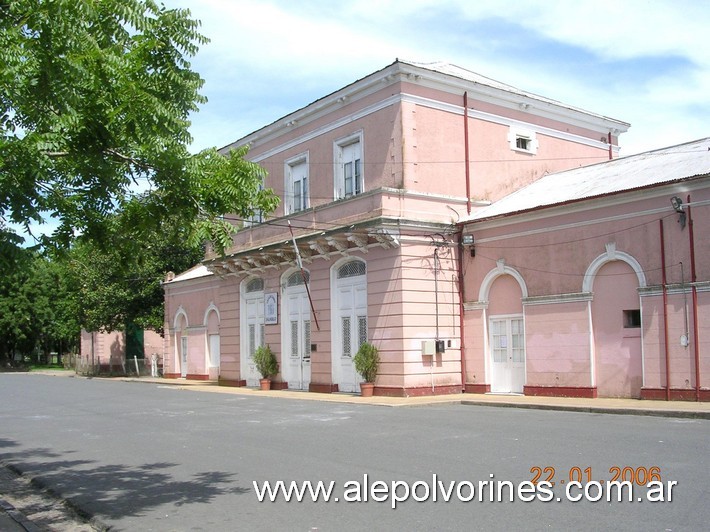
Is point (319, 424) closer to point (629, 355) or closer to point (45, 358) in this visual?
point (629, 355)

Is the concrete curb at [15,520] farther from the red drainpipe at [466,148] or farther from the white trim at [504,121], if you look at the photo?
the red drainpipe at [466,148]

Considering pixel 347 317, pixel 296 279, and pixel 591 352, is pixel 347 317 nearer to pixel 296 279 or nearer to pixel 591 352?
pixel 296 279

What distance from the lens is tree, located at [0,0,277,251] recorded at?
6742mm

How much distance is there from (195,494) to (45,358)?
236ft

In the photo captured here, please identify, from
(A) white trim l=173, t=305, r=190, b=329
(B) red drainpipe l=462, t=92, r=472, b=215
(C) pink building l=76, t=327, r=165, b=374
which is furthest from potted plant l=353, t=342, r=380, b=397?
(C) pink building l=76, t=327, r=165, b=374

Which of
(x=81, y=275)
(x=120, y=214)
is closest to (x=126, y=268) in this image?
(x=120, y=214)

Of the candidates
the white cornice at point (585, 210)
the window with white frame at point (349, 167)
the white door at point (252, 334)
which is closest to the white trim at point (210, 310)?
the white door at point (252, 334)

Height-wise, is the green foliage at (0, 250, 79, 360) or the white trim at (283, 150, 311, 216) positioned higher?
the white trim at (283, 150, 311, 216)

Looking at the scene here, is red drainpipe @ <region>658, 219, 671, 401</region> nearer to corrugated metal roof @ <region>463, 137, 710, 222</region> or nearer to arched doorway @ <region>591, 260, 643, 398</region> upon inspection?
arched doorway @ <region>591, 260, 643, 398</region>

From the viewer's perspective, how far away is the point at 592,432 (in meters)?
12.8

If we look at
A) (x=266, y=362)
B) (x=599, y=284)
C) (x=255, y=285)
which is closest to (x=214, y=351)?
(x=255, y=285)

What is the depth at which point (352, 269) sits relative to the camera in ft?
78.1

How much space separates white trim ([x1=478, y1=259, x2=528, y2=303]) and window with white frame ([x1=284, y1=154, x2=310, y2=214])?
284 inches

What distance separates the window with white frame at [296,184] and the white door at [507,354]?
27.1ft
